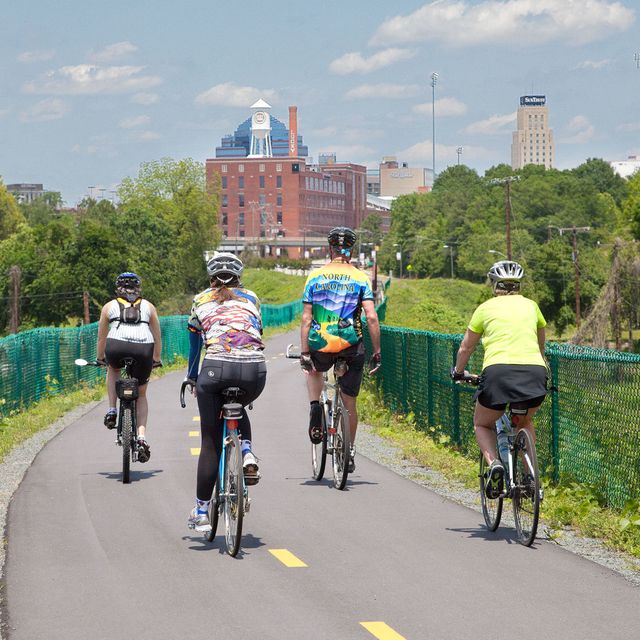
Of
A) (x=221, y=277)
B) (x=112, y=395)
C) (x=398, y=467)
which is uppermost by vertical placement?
(x=221, y=277)

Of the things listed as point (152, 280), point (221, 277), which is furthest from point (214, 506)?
point (152, 280)

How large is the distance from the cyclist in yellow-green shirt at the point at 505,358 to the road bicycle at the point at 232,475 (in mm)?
1777

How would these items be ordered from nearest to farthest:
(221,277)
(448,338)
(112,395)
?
(221,277)
(112,395)
(448,338)

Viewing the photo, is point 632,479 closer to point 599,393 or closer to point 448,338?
point 599,393

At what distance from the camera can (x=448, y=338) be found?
1433cm

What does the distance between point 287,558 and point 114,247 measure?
100m

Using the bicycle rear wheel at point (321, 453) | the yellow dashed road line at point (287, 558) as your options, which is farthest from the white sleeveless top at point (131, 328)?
the yellow dashed road line at point (287, 558)

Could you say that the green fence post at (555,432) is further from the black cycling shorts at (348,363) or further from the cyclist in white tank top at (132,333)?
the cyclist in white tank top at (132,333)

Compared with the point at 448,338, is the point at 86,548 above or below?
below

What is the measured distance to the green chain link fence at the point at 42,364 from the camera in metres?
19.2

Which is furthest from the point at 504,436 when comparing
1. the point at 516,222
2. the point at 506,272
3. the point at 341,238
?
the point at 516,222

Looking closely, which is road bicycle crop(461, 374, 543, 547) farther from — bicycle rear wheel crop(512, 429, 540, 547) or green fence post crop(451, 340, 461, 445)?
green fence post crop(451, 340, 461, 445)

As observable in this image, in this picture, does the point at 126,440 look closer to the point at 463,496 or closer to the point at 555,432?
the point at 463,496

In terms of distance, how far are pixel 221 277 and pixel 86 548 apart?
79.3 inches
